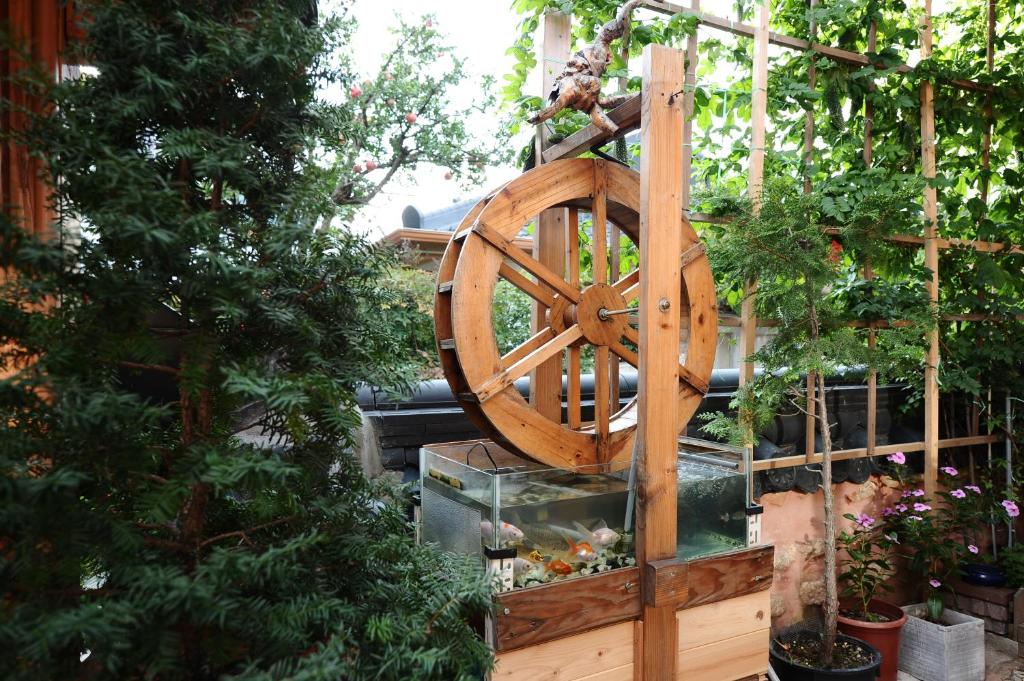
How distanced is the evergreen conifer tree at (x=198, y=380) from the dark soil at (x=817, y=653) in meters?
1.94

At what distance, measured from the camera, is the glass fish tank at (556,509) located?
1855 mm

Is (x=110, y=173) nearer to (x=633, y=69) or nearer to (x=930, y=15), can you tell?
(x=633, y=69)

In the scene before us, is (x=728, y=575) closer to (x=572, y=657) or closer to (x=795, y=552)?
(x=572, y=657)

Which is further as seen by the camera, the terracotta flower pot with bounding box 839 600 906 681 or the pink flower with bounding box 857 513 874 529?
the pink flower with bounding box 857 513 874 529

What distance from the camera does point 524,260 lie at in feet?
7.19

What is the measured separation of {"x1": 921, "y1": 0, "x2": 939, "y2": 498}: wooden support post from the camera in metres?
3.45

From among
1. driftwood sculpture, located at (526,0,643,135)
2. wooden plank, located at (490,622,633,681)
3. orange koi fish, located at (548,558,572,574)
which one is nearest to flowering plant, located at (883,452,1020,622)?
wooden plank, located at (490,622,633,681)

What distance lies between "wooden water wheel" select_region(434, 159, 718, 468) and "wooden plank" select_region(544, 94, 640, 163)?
68 millimetres

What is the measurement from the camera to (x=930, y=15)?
3.45 m

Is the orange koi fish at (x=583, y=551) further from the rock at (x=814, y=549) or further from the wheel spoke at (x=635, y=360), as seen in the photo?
the rock at (x=814, y=549)

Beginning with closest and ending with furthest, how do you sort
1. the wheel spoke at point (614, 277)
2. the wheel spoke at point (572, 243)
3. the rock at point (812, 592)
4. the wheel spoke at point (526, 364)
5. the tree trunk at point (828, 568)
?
the wheel spoke at point (526, 364), the wheel spoke at point (572, 243), the wheel spoke at point (614, 277), the tree trunk at point (828, 568), the rock at point (812, 592)

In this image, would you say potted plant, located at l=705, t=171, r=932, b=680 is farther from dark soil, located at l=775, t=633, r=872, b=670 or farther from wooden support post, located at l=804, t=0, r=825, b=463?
wooden support post, located at l=804, t=0, r=825, b=463

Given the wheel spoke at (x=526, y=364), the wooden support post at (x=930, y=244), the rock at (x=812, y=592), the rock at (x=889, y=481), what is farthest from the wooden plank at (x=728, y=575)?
the wooden support post at (x=930, y=244)

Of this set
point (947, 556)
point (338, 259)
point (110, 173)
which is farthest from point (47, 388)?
point (947, 556)
